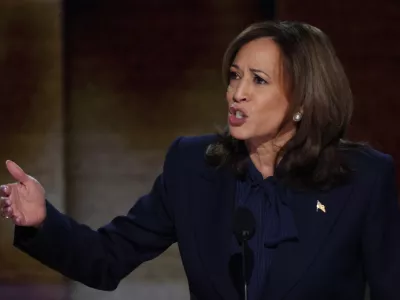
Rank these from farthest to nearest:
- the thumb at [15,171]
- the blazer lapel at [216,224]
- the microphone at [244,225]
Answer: the blazer lapel at [216,224]
the thumb at [15,171]
the microphone at [244,225]

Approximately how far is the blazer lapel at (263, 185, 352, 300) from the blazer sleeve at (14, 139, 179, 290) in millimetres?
304

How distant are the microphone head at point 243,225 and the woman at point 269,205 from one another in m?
0.18

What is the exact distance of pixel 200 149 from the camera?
190 centimetres

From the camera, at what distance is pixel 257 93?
1.71m

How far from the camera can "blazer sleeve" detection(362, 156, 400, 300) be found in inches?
66.6

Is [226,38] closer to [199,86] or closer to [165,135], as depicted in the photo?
[199,86]

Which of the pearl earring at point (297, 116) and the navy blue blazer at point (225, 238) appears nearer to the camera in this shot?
the navy blue blazer at point (225, 238)

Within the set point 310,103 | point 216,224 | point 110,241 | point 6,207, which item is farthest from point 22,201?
point 310,103

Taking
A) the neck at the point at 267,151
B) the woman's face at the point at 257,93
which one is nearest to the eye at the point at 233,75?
the woman's face at the point at 257,93

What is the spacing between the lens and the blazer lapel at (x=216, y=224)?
1.68 metres

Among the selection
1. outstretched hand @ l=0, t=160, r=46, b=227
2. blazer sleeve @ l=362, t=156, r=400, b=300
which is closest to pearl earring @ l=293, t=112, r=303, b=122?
blazer sleeve @ l=362, t=156, r=400, b=300

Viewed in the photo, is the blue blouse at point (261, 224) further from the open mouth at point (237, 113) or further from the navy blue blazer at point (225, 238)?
the open mouth at point (237, 113)

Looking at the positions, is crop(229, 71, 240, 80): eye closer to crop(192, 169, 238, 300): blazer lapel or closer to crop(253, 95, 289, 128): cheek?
crop(253, 95, 289, 128): cheek

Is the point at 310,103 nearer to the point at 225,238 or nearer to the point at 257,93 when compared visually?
the point at 257,93
